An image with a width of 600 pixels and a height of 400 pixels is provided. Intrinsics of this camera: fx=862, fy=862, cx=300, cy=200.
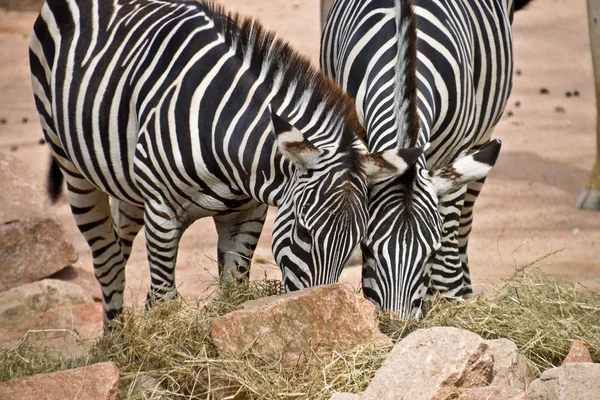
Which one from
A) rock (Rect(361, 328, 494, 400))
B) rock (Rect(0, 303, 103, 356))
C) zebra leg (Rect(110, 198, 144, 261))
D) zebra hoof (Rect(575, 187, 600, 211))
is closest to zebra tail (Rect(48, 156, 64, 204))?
zebra leg (Rect(110, 198, 144, 261))

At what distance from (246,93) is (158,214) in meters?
0.78

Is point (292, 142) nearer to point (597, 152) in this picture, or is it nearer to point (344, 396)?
point (344, 396)

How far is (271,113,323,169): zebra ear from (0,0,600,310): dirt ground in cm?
75

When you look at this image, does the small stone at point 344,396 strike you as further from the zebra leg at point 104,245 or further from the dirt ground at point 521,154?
the zebra leg at point 104,245

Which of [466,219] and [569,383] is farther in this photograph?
[466,219]

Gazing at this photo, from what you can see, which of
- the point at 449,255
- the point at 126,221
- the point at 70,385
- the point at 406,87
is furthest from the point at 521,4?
the point at 70,385

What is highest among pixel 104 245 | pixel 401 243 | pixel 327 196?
pixel 327 196

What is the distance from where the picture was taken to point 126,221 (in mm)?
5758

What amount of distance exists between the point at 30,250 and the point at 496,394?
4.27 meters

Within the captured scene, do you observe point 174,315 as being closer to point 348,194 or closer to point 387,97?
point 348,194

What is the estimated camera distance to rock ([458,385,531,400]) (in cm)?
309

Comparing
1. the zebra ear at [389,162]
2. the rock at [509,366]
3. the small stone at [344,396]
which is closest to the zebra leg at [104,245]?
the zebra ear at [389,162]

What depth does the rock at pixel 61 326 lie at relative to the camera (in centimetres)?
529

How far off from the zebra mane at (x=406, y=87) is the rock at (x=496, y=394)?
0.84 m
